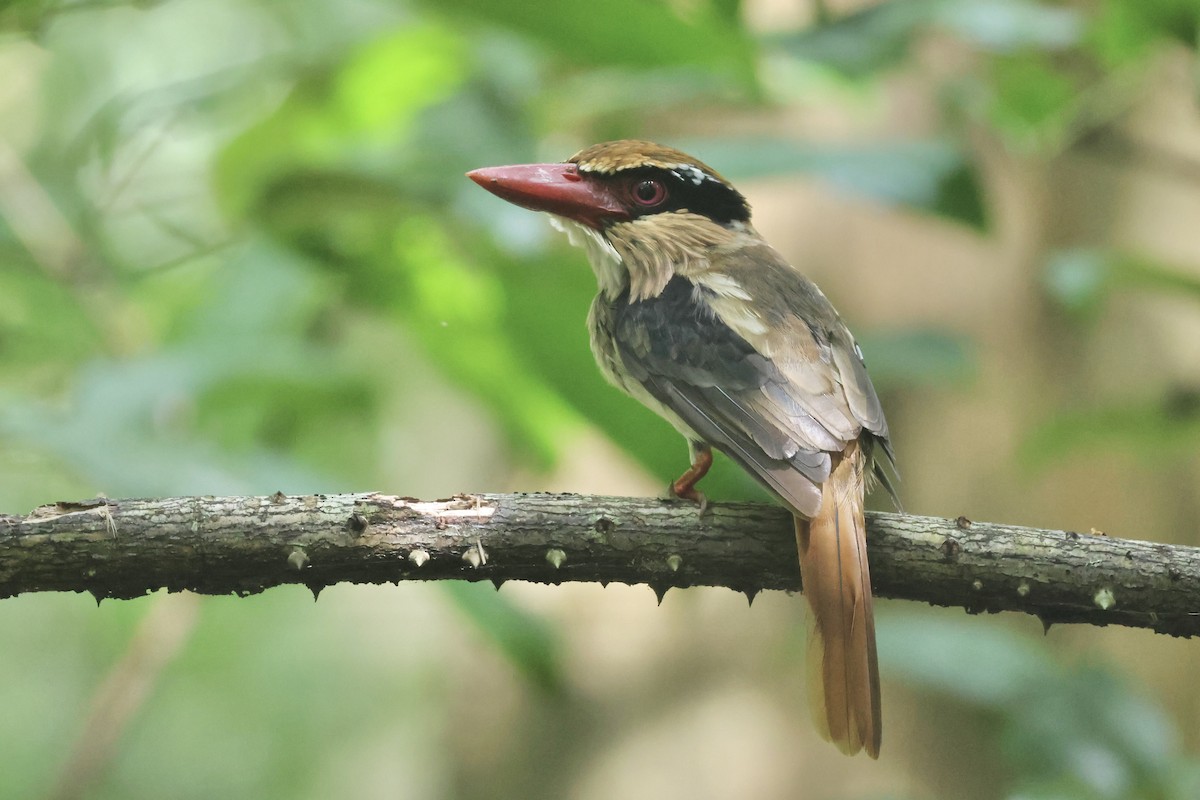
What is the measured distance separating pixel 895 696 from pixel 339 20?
4123 mm

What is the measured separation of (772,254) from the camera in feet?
8.96

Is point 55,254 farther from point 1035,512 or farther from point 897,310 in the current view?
point 1035,512

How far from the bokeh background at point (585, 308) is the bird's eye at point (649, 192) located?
0.27 metres

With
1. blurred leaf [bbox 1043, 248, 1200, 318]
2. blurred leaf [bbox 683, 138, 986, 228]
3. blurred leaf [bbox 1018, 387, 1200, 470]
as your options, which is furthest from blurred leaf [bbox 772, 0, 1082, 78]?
blurred leaf [bbox 1018, 387, 1200, 470]

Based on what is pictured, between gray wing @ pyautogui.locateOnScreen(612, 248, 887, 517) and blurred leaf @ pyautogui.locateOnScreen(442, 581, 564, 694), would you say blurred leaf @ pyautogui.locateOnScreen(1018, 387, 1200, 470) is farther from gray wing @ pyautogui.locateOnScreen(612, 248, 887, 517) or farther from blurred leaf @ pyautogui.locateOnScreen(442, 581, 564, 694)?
blurred leaf @ pyautogui.locateOnScreen(442, 581, 564, 694)

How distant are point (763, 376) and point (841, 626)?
1.67 ft

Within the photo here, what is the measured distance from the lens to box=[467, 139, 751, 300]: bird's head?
2.61 metres

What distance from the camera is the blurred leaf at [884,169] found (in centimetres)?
285

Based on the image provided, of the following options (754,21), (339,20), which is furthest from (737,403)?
(339,20)

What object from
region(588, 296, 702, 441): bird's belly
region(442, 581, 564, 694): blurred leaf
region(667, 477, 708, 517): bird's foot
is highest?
region(588, 296, 702, 441): bird's belly

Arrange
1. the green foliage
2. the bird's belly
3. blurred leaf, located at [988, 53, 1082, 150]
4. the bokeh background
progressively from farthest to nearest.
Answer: blurred leaf, located at [988, 53, 1082, 150]
the bokeh background
the green foliage
the bird's belly

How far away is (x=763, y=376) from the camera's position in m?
2.24

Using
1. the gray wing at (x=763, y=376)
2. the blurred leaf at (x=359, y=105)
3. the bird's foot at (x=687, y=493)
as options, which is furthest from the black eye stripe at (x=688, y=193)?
the blurred leaf at (x=359, y=105)

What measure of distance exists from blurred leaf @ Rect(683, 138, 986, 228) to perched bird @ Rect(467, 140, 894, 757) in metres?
0.28
